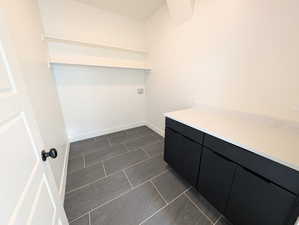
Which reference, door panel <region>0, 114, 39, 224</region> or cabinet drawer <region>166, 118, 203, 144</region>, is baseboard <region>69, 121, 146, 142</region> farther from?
door panel <region>0, 114, 39, 224</region>

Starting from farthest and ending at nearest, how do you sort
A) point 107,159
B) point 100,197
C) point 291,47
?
point 107,159 → point 100,197 → point 291,47

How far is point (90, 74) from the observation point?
7.85 feet

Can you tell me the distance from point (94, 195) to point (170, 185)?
92cm

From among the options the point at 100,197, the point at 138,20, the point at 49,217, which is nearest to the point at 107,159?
the point at 100,197

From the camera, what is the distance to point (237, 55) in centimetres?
134

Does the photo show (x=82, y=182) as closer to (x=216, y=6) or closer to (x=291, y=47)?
(x=291, y=47)

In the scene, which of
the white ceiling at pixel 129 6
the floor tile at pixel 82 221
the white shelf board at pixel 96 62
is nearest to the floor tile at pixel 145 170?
the floor tile at pixel 82 221

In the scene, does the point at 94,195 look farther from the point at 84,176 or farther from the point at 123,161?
the point at 123,161

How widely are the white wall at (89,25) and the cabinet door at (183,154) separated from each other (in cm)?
214

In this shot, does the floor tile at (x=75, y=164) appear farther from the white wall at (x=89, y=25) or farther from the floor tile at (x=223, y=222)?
the white wall at (x=89, y=25)

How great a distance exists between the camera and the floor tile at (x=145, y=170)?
164 cm

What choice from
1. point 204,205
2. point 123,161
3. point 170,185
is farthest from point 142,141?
point 204,205

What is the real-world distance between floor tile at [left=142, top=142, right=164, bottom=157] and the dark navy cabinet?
30.0 inches

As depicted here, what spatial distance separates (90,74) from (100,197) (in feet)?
6.89
